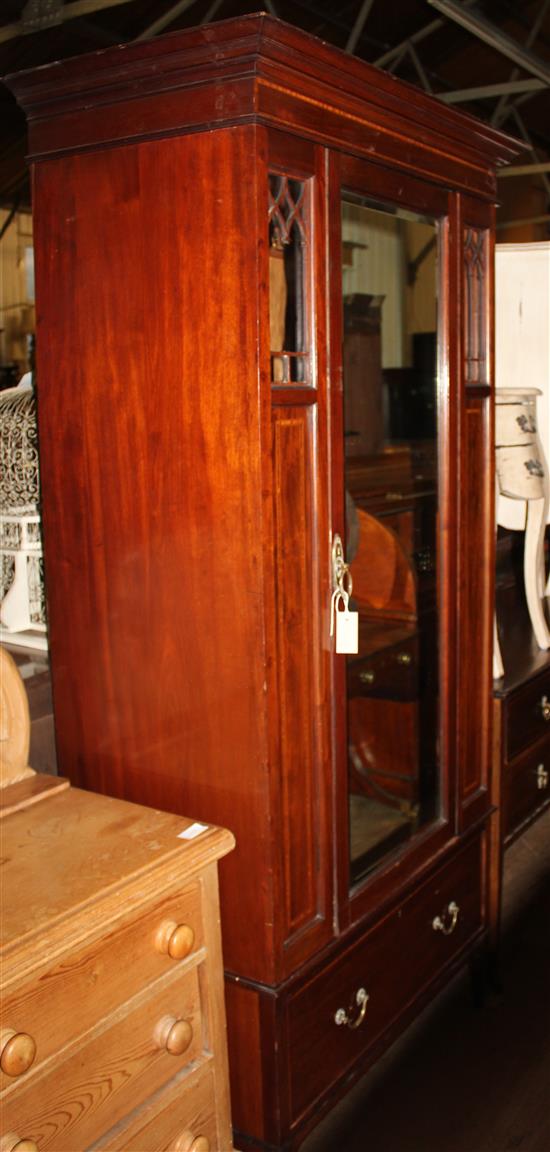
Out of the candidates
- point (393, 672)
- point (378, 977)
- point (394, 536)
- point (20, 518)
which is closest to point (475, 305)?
point (394, 536)

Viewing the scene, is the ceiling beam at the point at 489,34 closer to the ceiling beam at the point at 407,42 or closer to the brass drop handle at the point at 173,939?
the ceiling beam at the point at 407,42

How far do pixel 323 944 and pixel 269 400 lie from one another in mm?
895

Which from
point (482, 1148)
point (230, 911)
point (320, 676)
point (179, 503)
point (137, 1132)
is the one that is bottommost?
point (482, 1148)

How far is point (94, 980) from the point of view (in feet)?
4.25

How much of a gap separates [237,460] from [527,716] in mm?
1340

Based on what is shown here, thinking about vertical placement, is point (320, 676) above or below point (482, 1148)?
above

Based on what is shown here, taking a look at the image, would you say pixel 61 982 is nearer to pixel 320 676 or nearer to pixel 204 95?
pixel 320 676

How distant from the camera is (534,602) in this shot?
285 cm

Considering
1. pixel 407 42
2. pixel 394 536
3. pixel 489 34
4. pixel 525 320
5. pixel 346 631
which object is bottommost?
pixel 346 631

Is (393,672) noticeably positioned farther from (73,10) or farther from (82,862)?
(73,10)

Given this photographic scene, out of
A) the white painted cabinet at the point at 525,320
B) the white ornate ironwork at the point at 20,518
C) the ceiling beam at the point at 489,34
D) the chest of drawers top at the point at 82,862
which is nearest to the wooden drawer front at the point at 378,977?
the chest of drawers top at the point at 82,862

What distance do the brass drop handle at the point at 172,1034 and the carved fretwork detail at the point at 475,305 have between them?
1292 mm

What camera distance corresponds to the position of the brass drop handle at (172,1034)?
1410mm

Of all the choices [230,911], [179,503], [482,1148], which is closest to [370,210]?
[179,503]
